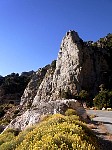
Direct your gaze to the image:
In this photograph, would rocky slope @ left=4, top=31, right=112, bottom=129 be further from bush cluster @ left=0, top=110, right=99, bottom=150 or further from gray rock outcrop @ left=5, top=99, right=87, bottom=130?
bush cluster @ left=0, top=110, right=99, bottom=150

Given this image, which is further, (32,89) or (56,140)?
(32,89)

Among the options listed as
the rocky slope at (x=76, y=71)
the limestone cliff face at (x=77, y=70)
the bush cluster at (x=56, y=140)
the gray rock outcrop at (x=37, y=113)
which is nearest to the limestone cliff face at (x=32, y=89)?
the rocky slope at (x=76, y=71)

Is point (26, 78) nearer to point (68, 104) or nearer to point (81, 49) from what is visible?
point (81, 49)

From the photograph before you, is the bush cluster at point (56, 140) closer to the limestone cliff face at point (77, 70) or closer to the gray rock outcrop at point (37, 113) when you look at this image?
the gray rock outcrop at point (37, 113)

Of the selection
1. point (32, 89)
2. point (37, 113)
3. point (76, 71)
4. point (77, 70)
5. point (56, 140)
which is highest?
point (32, 89)

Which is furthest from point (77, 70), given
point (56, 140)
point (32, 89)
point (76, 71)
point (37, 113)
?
point (56, 140)

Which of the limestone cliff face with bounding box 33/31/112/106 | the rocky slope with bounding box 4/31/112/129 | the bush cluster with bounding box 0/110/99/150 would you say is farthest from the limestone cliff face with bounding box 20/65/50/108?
the bush cluster with bounding box 0/110/99/150

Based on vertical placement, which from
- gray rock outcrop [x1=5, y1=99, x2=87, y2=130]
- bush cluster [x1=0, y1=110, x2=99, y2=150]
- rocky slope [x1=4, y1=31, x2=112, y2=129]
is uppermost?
rocky slope [x1=4, y1=31, x2=112, y2=129]

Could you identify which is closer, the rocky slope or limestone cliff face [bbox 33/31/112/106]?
the rocky slope

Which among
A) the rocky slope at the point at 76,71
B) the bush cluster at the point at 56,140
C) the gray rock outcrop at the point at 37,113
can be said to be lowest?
the bush cluster at the point at 56,140

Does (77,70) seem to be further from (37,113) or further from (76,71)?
(37,113)

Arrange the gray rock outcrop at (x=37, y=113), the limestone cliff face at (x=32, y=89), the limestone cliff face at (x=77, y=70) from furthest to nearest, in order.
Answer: the limestone cliff face at (x=32, y=89)
the limestone cliff face at (x=77, y=70)
the gray rock outcrop at (x=37, y=113)

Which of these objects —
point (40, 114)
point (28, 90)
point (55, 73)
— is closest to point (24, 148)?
point (40, 114)

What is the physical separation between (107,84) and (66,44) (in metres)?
22.9
